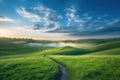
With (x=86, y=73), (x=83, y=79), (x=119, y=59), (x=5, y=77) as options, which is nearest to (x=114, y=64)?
(x=119, y=59)

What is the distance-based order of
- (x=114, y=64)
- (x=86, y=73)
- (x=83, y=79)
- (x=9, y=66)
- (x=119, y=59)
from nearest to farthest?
(x=83, y=79) < (x=86, y=73) < (x=114, y=64) < (x=119, y=59) < (x=9, y=66)

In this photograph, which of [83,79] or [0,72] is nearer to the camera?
[83,79]

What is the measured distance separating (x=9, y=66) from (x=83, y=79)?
1382 inches

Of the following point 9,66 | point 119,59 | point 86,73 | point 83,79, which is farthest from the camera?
point 9,66

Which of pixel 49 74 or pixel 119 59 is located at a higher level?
pixel 119 59

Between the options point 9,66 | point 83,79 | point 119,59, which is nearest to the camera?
point 83,79

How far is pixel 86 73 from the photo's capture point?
55375mm

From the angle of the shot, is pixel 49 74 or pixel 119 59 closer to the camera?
pixel 49 74

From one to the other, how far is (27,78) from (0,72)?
1462 centimetres

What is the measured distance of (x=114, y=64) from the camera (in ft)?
206

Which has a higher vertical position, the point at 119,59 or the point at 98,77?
the point at 119,59

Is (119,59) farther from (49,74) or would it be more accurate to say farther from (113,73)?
(49,74)

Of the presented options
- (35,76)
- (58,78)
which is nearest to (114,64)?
(58,78)

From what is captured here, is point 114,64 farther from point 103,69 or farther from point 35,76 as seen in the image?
point 35,76
